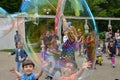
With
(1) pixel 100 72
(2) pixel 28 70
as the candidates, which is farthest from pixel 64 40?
(1) pixel 100 72

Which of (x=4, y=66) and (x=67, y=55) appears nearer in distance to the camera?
(x=67, y=55)

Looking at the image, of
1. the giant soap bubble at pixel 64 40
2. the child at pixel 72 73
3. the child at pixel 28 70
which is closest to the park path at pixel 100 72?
the giant soap bubble at pixel 64 40

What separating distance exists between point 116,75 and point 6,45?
45.8 ft

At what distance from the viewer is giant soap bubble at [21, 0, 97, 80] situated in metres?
7.36

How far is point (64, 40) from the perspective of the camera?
25.0 ft

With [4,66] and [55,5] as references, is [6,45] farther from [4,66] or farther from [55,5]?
[55,5]

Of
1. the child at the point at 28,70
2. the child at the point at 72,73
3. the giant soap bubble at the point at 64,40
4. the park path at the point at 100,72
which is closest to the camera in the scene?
the child at the point at 28,70

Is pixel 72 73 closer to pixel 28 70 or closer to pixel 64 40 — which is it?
pixel 28 70

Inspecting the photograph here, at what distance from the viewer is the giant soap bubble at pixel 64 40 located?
7.36 metres

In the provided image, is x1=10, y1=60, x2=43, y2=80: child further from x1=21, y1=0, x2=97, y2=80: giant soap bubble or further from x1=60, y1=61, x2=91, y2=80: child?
x1=21, y1=0, x2=97, y2=80: giant soap bubble

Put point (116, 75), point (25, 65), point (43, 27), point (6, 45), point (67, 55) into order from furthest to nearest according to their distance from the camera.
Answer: point (6, 45) → point (116, 75) → point (43, 27) → point (67, 55) → point (25, 65)

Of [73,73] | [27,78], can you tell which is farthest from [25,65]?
[73,73]

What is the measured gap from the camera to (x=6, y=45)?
26.5m

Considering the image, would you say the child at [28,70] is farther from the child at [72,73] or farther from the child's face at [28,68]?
the child at [72,73]
